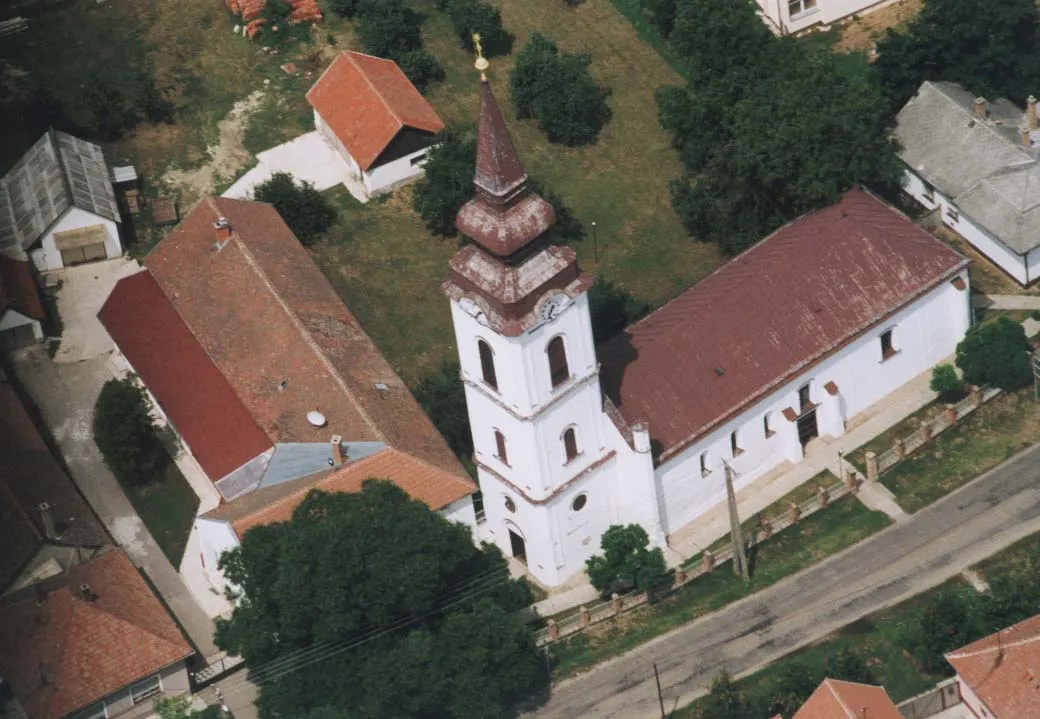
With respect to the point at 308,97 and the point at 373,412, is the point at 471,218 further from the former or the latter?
the point at 308,97

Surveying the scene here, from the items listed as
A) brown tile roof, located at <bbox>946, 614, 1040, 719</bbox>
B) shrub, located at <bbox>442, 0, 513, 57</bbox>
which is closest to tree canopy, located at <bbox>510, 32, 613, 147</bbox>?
shrub, located at <bbox>442, 0, 513, 57</bbox>

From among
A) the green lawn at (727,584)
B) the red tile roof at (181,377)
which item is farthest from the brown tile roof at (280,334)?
the green lawn at (727,584)

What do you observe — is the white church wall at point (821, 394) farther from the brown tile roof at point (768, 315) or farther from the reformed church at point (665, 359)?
the brown tile roof at point (768, 315)

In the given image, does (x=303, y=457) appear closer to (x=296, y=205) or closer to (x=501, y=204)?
(x=501, y=204)

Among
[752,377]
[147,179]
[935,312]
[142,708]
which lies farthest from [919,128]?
[142,708]

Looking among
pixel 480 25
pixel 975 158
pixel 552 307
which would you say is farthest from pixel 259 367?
pixel 975 158

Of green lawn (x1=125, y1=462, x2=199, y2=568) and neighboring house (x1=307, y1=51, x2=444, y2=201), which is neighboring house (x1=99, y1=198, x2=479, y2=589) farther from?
neighboring house (x1=307, y1=51, x2=444, y2=201)
